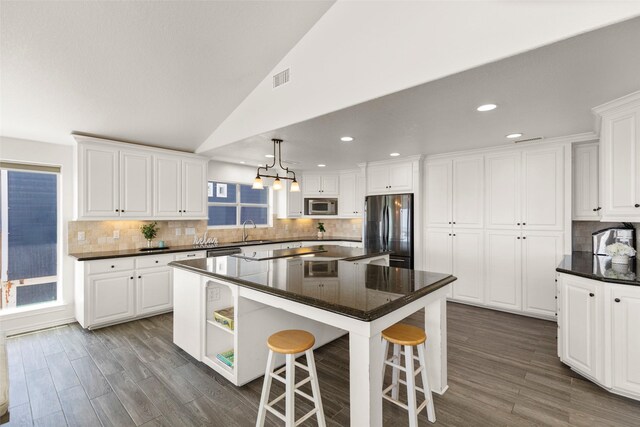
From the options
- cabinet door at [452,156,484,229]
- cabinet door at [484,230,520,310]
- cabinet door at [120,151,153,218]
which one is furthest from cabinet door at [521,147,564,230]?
cabinet door at [120,151,153,218]

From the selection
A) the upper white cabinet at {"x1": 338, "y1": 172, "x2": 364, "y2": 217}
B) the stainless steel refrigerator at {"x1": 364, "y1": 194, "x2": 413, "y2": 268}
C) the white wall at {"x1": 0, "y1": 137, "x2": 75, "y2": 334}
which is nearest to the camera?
the white wall at {"x1": 0, "y1": 137, "x2": 75, "y2": 334}

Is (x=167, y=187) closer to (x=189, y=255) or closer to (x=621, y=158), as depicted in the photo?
(x=189, y=255)

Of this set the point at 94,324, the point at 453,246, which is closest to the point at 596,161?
the point at 453,246

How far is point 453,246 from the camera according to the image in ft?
14.6

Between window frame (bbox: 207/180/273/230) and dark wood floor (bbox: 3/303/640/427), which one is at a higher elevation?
window frame (bbox: 207/180/273/230)

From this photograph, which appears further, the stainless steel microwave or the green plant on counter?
the stainless steel microwave

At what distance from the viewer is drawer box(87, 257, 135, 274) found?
11.4 ft

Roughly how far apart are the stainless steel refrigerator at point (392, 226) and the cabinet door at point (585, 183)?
205 centimetres

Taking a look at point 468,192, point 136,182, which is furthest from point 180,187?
point 468,192

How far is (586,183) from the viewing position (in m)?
3.58

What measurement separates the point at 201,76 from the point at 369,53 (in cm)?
167

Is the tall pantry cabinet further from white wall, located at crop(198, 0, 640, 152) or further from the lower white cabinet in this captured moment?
white wall, located at crop(198, 0, 640, 152)

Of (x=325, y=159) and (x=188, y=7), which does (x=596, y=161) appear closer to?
(x=325, y=159)

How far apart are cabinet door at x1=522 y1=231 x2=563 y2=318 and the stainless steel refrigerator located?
1.52 metres
